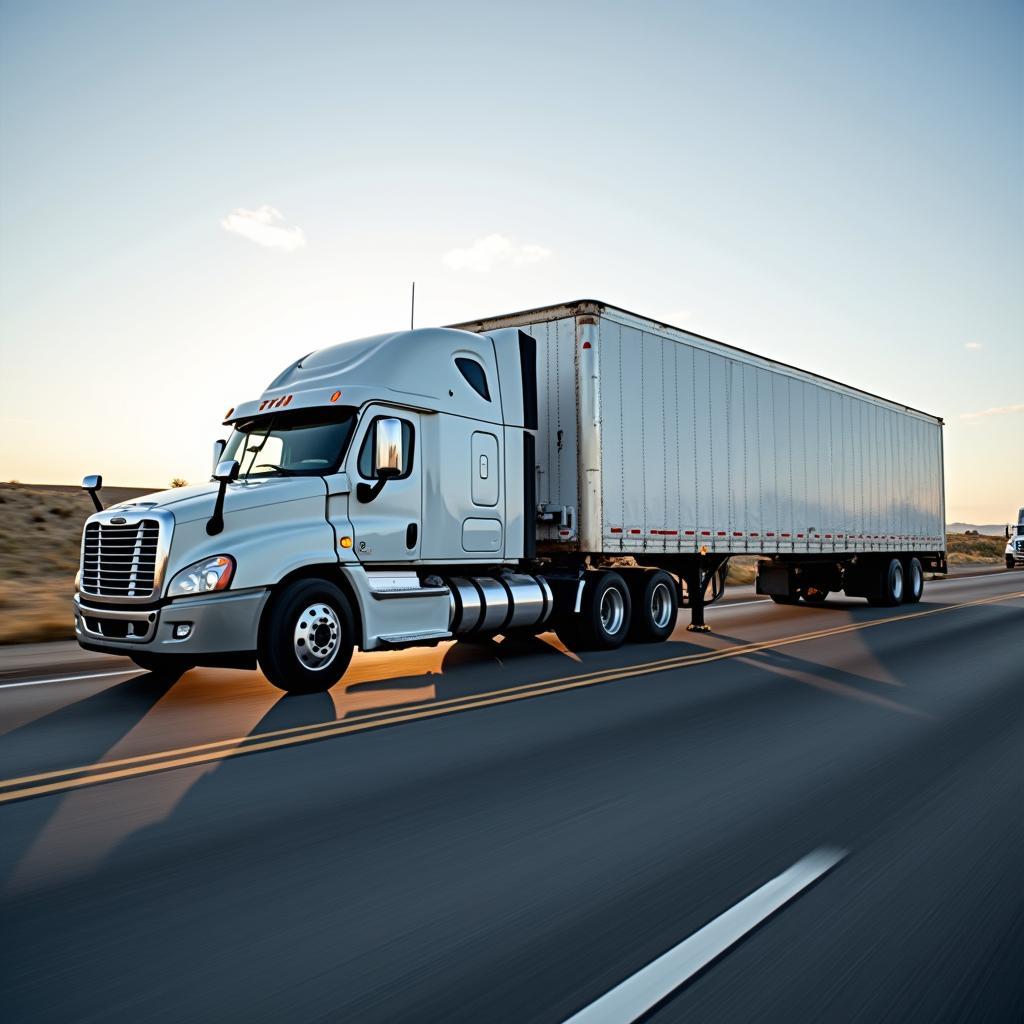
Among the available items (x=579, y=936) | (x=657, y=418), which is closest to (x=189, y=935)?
(x=579, y=936)

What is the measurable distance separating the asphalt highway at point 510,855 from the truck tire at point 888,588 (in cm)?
1226

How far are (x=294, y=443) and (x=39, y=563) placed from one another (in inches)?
808

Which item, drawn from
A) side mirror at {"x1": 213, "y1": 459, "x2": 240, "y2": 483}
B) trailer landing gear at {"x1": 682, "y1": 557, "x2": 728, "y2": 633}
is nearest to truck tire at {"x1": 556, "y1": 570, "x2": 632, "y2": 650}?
trailer landing gear at {"x1": 682, "y1": 557, "x2": 728, "y2": 633}

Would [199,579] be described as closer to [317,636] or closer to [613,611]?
[317,636]

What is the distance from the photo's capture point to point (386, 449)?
9531mm

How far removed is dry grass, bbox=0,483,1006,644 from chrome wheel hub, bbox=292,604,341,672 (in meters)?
7.07

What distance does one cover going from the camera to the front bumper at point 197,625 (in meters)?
8.09

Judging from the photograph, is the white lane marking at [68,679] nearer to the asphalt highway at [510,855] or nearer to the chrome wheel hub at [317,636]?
the asphalt highway at [510,855]

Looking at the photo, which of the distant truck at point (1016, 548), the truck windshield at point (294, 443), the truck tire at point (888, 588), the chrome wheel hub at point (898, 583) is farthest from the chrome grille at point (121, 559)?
the distant truck at point (1016, 548)

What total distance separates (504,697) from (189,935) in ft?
17.5

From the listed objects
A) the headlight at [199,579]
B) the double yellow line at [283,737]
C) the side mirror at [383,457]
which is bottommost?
the double yellow line at [283,737]

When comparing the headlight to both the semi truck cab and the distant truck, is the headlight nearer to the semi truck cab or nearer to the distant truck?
the semi truck cab

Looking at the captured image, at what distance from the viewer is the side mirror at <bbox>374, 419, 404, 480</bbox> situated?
952cm

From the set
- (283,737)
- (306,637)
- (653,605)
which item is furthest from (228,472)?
(653,605)
